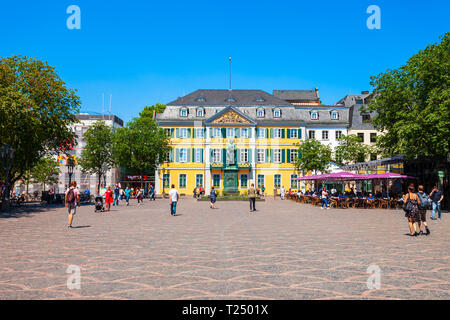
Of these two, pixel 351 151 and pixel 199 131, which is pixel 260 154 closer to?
pixel 199 131

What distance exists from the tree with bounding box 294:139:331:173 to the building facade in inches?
269

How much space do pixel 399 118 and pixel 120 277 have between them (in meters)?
29.6

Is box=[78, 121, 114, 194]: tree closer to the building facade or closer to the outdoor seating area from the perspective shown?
the building facade

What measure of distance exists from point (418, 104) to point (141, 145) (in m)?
34.5

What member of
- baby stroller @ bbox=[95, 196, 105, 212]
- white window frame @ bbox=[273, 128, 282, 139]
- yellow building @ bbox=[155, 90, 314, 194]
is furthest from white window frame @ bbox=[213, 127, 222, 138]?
baby stroller @ bbox=[95, 196, 105, 212]

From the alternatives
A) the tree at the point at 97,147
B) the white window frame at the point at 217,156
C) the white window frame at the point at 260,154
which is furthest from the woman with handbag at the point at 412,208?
the tree at the point at 97,147

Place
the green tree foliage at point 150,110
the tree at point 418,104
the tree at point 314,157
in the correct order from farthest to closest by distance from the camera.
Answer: the green tree foliage at point 150,110
the tree at point 314,157
the tree at point 418,104

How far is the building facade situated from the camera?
5997cm

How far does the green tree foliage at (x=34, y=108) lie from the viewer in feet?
91.6

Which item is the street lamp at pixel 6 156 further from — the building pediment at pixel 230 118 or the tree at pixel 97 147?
the building pediment at pixel 230 118

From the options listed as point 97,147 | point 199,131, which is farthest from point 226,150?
point 97,147

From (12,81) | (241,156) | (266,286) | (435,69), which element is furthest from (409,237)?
(241,156)

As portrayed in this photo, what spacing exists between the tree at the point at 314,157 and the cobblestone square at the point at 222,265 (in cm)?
3882

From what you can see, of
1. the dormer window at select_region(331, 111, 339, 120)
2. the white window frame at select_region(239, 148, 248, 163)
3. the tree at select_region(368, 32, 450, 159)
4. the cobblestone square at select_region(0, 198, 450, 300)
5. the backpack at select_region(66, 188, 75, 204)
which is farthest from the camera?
the dormer window at select_region(331, 111, 339, 120)
